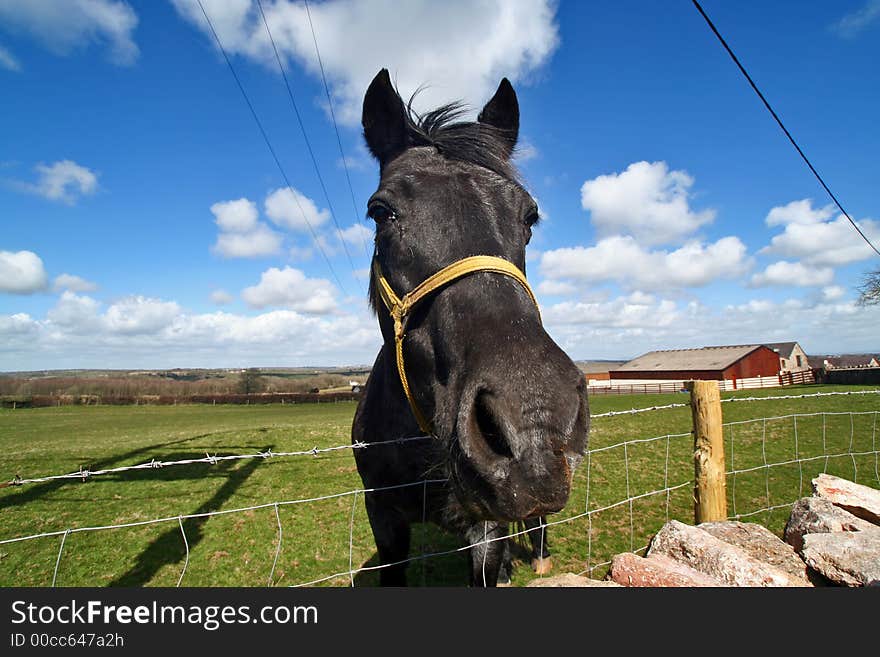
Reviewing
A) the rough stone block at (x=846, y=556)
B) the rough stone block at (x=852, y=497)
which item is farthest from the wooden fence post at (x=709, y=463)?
the rough stone block at (x=852, y=497)

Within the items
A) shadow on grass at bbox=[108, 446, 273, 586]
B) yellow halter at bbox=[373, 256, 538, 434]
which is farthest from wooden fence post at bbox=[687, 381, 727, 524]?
shadow on grass at bbox=[108, 446, 273, 586]

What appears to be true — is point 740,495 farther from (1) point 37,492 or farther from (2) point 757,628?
(1) point 37,492

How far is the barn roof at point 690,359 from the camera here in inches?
1757

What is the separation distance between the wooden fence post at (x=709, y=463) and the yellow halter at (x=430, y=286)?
302 centimetres

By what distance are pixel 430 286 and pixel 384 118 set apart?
1.71 metres

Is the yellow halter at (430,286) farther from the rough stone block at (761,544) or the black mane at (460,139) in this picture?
the rough stone block at (761,544)

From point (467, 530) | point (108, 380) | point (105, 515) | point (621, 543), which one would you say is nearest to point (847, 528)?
point (621, 543)

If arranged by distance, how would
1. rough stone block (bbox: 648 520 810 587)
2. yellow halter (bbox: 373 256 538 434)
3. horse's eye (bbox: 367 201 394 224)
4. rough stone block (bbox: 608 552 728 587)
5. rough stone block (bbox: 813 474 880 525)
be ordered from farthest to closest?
rough stone block (bbox: 813 474 880 525)
rough stone block (bbox: 648 520 810 587)
rough stone block (bbox: 608 552 728 587)
horse's eye (bbox: 367 201 394 224)
yellow halter (bbox: 373 256 538 434)

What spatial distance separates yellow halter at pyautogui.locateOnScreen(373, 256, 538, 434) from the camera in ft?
6.10

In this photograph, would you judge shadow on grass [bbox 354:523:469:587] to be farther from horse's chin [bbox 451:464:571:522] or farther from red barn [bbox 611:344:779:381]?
red barn [bbox 611:344:779:381]

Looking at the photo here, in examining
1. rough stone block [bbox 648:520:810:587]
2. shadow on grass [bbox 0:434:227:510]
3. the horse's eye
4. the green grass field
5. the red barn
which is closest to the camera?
the horse's eye

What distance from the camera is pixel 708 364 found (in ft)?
149

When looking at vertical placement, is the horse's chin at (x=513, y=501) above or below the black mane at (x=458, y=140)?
below

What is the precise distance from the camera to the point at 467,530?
111 inches
